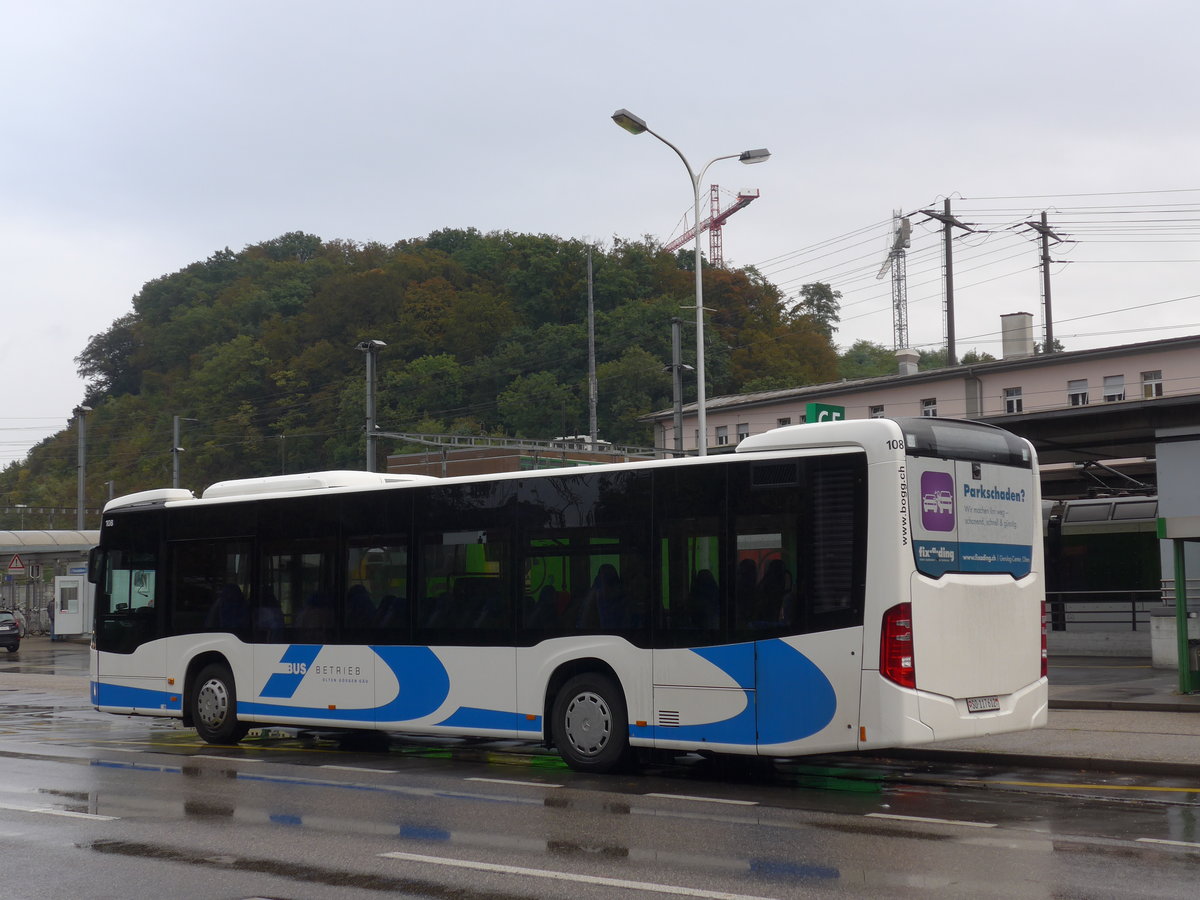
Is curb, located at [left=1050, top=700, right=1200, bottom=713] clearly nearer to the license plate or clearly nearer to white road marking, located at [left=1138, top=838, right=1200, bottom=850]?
the license plate

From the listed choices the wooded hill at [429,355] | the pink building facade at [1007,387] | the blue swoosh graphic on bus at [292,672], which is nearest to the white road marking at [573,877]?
the blue swoosh graphic on bus at [292,672]

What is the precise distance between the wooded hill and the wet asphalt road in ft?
210

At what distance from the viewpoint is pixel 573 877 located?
25.3 ft

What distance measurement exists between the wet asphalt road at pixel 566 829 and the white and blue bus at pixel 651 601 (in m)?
0.63

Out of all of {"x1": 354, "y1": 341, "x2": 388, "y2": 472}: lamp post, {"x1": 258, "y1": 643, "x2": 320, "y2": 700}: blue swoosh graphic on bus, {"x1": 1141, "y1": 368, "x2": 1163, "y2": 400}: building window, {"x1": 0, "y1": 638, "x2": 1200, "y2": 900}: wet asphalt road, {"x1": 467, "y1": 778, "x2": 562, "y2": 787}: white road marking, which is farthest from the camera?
{"x1": 1141, "y1": 368, "x2": 1163, "y2": 400}: building window

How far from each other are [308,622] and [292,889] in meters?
8.01

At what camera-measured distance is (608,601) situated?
12828 mm

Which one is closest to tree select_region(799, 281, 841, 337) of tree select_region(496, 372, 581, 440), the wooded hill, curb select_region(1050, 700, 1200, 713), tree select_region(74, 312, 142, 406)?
the wooded hill

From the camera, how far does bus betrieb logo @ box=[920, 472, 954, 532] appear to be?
11.4 metres

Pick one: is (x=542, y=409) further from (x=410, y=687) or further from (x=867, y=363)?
(x=410, y=687)

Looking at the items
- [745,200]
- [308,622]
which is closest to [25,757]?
[308,622]

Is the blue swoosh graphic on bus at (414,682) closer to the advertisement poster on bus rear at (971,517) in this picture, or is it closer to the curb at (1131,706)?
the advertisement poster on bus rear at (971,517)

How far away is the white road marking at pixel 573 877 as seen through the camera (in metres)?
7.20

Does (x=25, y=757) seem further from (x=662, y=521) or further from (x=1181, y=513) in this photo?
(x=1181, y=513)
